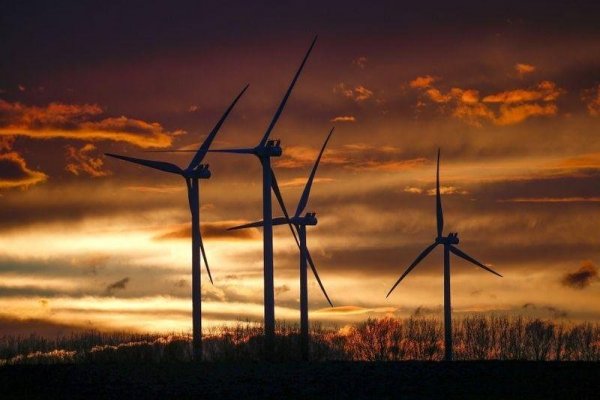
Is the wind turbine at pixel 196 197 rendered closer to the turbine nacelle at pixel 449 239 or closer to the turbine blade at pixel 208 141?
the turbine blade at pixel 208 141

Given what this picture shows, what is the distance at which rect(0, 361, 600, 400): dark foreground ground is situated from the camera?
7938 cm

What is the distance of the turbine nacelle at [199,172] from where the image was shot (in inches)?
4195

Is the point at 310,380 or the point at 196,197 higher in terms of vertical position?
→ the point at 196,197

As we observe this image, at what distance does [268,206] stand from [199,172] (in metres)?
11.3

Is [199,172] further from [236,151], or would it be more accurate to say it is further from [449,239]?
[449,239]

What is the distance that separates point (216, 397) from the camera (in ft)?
255

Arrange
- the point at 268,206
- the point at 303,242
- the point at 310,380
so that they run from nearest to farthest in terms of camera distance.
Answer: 1. the point at 310,380
2. the point at 268,206
3. the point at 303,242

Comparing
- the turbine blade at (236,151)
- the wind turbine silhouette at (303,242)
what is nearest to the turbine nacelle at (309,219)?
the wind turbine silhouette at (303,242)

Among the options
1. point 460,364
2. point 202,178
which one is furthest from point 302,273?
point 460,364

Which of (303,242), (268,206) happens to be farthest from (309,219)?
(268,206)

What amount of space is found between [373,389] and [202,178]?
3260 centimetres

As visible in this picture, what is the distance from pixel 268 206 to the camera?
97.9m

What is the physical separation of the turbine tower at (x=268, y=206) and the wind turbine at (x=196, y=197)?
16.0 feet

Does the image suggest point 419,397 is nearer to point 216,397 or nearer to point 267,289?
point 216,397
